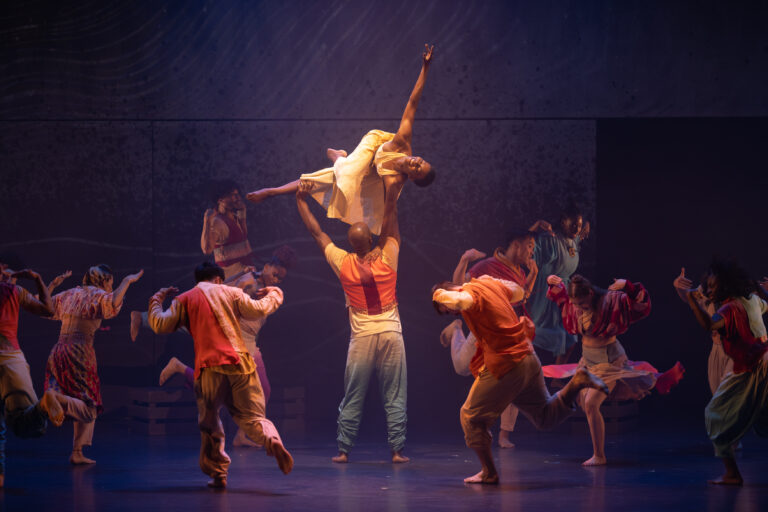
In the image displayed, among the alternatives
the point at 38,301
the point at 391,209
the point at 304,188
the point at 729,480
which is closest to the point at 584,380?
the point at 729,480

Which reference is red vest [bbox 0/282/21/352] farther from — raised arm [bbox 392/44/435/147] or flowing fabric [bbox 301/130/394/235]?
raised arm [bbox 392/44/435/147]

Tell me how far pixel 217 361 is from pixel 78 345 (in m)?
1.77

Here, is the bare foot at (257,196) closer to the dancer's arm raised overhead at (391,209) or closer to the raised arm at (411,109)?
the dancer's arm raised overhead at (391,209)

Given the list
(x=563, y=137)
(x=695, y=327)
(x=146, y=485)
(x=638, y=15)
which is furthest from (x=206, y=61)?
(x=695, y=327)

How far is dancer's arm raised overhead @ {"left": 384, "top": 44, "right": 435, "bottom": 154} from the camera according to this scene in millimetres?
6465

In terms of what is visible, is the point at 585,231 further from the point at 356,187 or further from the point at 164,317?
the point at 164,317

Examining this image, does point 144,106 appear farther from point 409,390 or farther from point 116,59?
point 409,390

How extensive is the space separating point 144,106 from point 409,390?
3762mm

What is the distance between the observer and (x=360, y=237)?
6605 millimetres

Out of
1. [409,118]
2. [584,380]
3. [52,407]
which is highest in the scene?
[409,118]

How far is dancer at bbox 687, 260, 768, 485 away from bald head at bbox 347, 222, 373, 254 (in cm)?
221

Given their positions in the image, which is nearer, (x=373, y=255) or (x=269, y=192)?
(x=373, y=255)

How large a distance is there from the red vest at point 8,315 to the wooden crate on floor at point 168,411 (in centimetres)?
263

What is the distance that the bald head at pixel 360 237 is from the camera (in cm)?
661
